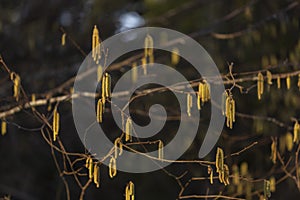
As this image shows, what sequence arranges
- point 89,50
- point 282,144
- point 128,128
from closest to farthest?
point 128,128
point 282,144
point 89,50

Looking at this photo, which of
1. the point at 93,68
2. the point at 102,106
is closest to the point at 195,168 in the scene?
the point at 93,68

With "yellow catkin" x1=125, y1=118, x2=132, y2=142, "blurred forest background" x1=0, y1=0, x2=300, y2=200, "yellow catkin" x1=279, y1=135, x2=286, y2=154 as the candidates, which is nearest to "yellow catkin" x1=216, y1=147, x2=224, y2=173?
"yellow catkin" x1=125, y1=118, x2=132, y2=142

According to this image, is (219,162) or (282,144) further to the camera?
A: (282,144)

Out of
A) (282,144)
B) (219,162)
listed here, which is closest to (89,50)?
(282,144)

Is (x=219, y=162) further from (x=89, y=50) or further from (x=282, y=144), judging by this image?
(x=89, y=50)

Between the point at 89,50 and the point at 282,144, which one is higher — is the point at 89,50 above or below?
above

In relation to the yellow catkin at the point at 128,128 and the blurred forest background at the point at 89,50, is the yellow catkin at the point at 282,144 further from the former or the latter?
the yellow catkin at the point at 128,128

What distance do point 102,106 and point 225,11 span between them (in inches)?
133

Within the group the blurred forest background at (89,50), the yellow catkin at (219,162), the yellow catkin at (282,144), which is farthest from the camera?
the blurred forest background at (89,50)

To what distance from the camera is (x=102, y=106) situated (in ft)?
8.24

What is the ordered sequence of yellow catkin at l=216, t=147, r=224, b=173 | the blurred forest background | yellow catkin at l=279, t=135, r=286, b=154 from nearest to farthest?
1. yellow catkin at l=216, t=147, r=224, b=173
2. yellow catkin at l=279, t=135, r=286, b=154
3. the blurred forest background

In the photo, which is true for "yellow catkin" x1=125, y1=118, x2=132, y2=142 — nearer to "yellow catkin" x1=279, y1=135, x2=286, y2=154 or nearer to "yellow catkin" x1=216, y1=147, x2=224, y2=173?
"yellow catkin" x1=216, y1=147, x2=224, y2=173

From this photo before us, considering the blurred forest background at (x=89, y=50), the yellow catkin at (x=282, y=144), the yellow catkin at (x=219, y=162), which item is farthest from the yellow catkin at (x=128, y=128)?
the blurred forest background at (x=89, y=50)

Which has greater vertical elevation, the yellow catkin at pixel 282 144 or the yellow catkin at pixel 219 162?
the yellow catkin at pixel 282 144
